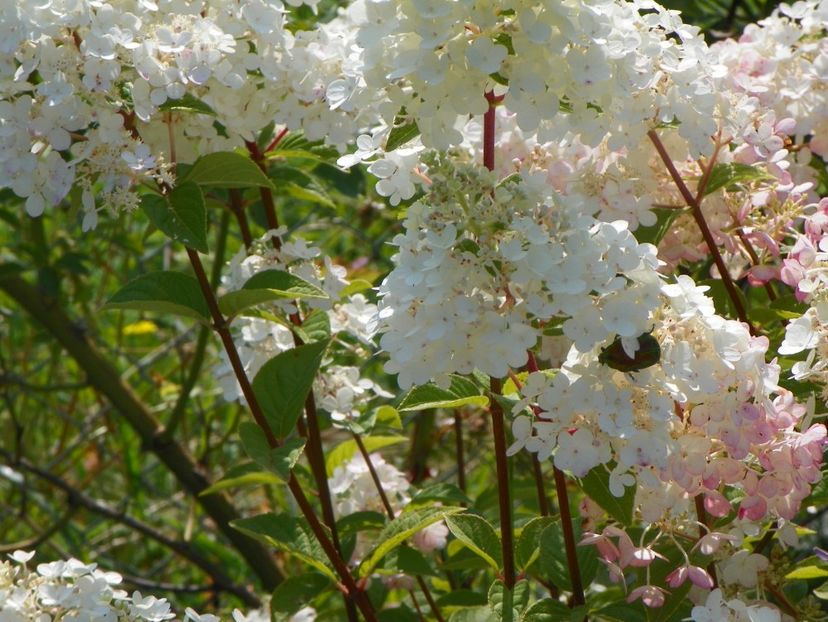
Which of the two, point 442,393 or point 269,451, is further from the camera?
point 269,451

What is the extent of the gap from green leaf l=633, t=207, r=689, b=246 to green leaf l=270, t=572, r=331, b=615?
2.02 ft

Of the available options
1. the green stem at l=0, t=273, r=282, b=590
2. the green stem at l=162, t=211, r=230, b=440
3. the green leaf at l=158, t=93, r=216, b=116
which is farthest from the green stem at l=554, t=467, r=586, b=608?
the green stem at l=0, t=273, r=282, b=590

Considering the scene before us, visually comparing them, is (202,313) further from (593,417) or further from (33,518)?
(33,518)

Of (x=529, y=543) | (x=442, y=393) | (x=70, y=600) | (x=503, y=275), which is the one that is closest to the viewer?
(x=503, y=275)

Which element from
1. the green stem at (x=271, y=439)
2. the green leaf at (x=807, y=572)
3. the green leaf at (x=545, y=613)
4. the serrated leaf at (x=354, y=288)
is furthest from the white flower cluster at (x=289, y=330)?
the green leaf at (x=807, y=572)

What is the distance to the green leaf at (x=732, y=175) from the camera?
143 cm

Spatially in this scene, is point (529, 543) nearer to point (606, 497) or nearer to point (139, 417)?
point (606, 497)

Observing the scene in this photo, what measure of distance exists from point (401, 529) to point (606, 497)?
31 centimetres

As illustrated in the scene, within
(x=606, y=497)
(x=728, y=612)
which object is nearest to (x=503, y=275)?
(x=606, y=497)

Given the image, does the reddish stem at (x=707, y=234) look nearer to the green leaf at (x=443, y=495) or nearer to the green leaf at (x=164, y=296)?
the green leaf at (x=443, y=495)

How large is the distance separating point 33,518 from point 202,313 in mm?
2001

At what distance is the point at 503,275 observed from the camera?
1.05m

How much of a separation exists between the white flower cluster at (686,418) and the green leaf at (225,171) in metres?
0.47

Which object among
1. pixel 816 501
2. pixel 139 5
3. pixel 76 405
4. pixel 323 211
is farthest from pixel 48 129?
pixel 76 405
